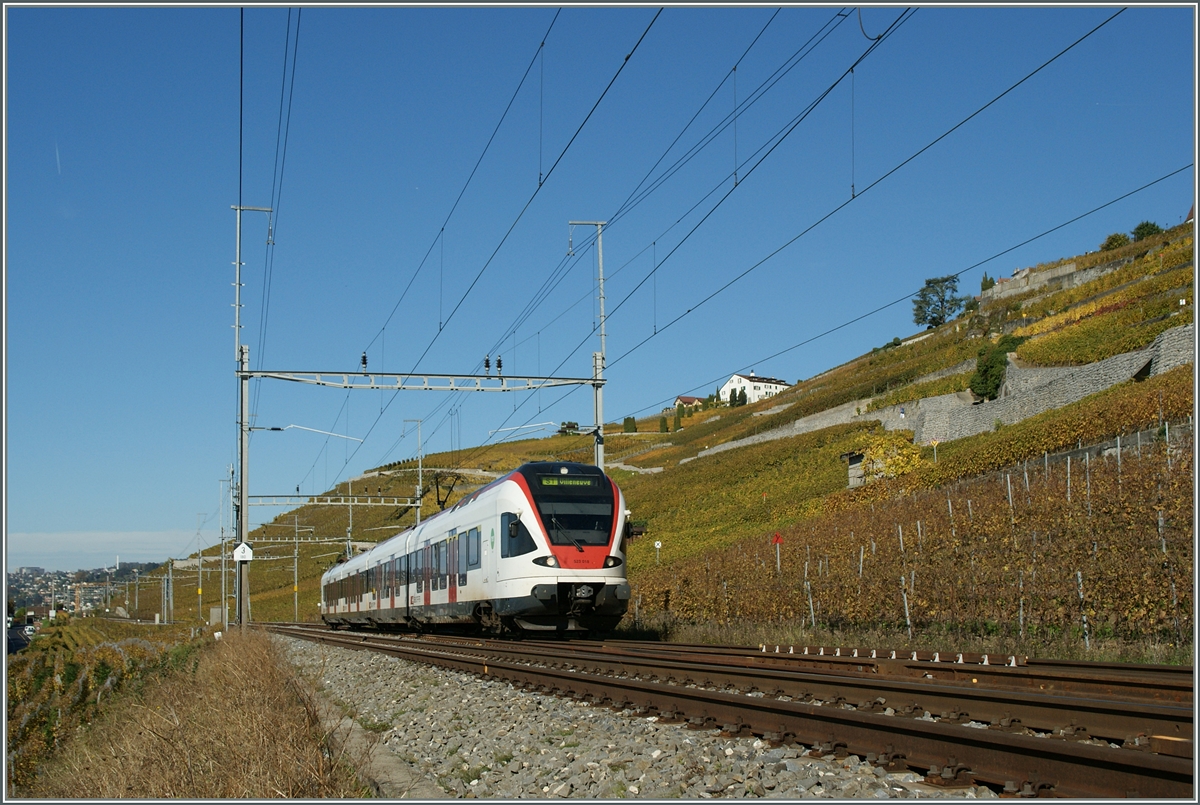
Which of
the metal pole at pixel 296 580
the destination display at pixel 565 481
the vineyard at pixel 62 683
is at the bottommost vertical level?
the vineyard at pixel 62 683

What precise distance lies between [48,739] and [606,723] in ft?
80.2

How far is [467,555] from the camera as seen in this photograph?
2359cm

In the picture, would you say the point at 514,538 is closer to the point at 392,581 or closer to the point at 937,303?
the point at 392,581

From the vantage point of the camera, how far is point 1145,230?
95.7 meters

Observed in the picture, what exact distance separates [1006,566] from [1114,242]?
88.2 m

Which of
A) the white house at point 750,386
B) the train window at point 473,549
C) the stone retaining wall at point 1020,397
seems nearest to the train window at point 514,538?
the train window at point 473,549

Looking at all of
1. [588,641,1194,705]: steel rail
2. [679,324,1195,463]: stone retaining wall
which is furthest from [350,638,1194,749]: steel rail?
[679,324,1195,463]: stone retaining wall

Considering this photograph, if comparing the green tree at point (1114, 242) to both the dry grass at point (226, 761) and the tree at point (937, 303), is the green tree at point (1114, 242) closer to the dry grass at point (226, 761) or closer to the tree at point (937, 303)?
the tree at point (937, 303)

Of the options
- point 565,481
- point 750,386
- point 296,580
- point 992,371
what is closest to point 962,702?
point 565,481

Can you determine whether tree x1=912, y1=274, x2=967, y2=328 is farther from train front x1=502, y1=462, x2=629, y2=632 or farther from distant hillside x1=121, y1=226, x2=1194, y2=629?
train front x1=502, y1=462, x2=629, y2=632

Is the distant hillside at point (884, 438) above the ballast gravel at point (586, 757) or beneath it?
above

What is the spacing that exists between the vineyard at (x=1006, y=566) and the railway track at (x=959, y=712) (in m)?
4.98

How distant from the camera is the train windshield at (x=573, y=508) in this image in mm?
20438

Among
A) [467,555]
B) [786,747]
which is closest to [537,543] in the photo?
[467,555]
